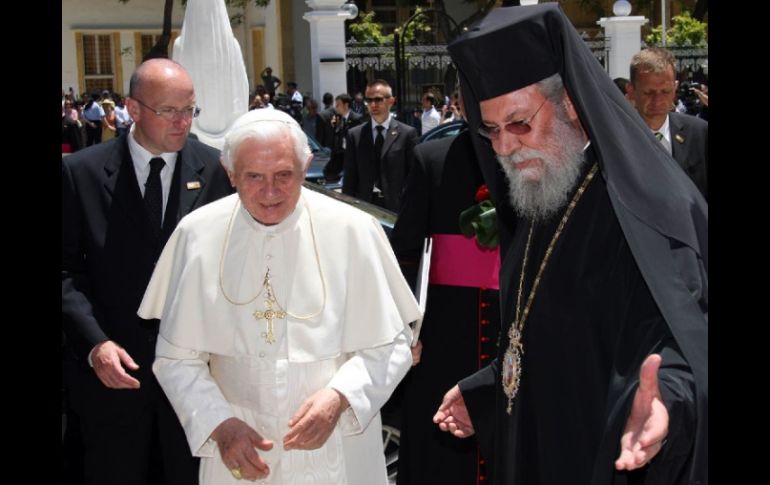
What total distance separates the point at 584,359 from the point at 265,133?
117cm

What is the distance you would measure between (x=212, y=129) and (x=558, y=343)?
13.1 feet

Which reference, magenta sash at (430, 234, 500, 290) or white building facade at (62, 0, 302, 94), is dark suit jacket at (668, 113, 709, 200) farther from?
white building facade at (62, 0, 302, 94)

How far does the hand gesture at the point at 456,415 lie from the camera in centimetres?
333

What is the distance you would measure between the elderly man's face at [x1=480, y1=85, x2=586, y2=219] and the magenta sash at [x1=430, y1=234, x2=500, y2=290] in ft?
5.37

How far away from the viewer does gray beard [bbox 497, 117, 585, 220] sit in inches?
116

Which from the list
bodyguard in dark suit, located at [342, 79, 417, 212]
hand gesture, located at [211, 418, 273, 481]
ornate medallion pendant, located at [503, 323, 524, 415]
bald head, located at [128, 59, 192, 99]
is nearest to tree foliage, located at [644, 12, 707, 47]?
bodyguard in dark suit, located at [342, 79, 417, 212]

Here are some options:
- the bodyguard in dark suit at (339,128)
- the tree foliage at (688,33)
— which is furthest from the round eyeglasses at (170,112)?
the tree foliage at (688,33)

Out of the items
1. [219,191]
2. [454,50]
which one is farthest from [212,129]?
[454,50]

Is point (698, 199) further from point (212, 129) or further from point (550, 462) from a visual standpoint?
point (212, 129)

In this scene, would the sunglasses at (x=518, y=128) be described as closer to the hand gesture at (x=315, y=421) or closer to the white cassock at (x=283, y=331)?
the white cassock at (x=283, y=331)

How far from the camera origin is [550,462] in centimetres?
291

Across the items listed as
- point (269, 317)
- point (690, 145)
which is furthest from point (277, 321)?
point (690, 145)

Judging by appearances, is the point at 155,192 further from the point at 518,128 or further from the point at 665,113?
the point at 665,113

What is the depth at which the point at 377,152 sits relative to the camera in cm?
1044
